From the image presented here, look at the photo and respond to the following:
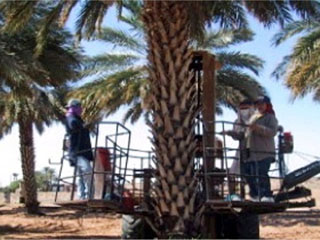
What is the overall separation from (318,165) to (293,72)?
9.58 metres

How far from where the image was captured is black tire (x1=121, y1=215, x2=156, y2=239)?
920 cm

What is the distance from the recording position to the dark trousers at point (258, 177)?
8.32 m

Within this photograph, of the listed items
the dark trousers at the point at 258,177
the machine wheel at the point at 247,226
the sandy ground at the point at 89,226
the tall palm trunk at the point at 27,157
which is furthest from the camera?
the tall palm trunk at the point at 27,157

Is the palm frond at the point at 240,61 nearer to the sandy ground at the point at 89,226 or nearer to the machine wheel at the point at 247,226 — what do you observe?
the sandy ground at the point at 89,226

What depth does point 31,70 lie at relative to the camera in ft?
51.4

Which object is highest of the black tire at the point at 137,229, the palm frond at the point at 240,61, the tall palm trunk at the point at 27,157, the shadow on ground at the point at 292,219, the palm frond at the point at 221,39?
the palm frond at the point at 221,39

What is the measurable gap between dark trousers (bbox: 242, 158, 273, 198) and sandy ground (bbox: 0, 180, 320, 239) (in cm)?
749

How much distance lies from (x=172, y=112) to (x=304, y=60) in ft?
33.0

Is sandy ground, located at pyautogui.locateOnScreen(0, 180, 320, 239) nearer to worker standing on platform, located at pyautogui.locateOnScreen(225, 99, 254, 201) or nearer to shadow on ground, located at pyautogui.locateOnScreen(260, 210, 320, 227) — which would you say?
shadow on ground, located at pyautogui.locateOnScreen(260, 210, 320, 227)

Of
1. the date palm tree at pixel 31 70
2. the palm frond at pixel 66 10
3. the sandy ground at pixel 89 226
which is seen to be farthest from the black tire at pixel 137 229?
the sandy ground at pixel 89 226

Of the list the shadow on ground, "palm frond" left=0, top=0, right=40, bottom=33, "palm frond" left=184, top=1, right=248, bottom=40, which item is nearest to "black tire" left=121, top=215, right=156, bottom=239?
"palm frond" left=184, top=1, right=248, bottom=40

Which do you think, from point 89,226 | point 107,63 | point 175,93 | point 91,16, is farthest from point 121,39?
point 175,93

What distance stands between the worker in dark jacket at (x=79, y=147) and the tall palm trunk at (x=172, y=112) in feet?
3.46

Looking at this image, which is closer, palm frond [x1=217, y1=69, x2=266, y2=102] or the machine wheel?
the machine wheel
